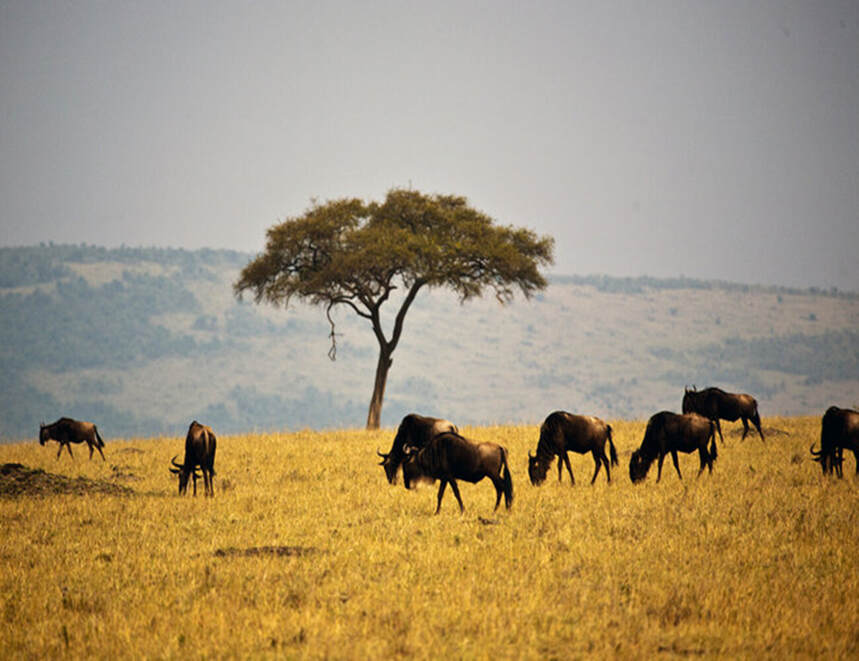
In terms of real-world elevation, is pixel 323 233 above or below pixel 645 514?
above

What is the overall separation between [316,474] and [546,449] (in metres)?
5.85

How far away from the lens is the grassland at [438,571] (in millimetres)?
8773

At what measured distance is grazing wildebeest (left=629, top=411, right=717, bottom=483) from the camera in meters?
18.1

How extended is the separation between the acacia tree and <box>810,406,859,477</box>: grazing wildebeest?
69.9 feet

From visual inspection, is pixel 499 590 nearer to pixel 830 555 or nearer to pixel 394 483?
pixel 830 555

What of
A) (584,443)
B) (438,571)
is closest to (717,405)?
(584,443)

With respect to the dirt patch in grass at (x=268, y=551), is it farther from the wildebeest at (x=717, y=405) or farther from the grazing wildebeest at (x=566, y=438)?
the wildebeest at (x=717, y=405)

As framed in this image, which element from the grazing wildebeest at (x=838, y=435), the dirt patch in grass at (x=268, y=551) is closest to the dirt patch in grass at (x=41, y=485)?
the dirt patch in grass at (x=268, y=551)

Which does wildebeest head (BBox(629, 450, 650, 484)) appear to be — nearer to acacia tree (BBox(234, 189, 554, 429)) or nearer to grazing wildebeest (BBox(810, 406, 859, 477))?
grazing wildebeest (BBox(810, 406, 859, 477))

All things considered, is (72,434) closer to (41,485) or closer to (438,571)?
(41,485)

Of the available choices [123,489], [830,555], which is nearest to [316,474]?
[123,489]

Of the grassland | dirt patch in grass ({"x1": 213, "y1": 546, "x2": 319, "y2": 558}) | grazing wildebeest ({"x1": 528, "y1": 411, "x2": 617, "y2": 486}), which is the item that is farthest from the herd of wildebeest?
dirt patch in grass ({"x1": 213, "y1": 546, "x2": 319, "y2": 558})

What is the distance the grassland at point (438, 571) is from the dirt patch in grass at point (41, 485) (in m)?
0.14

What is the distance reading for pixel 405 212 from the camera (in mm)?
40031
